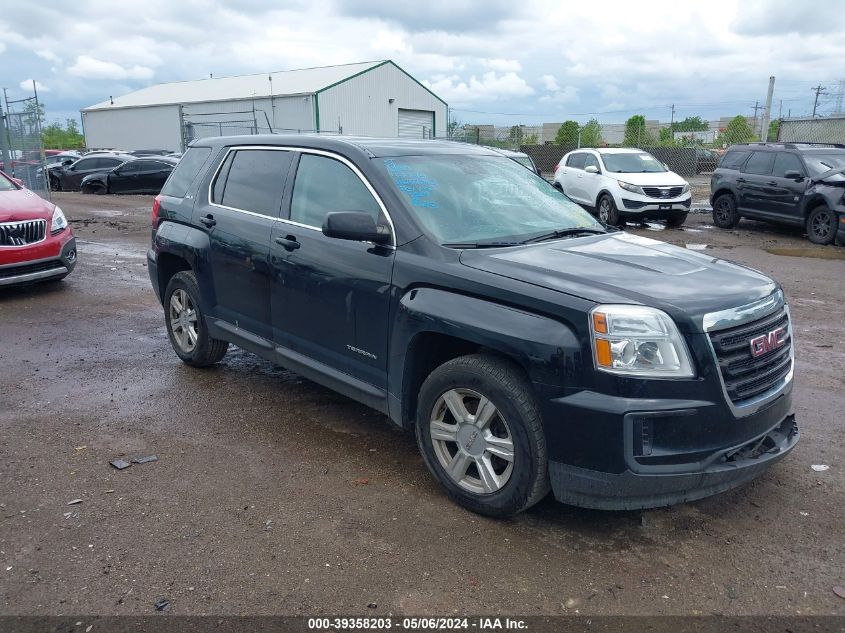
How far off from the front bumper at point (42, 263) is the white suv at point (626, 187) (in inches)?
384

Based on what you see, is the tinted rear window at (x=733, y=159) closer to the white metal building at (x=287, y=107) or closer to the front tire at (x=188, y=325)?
the front tire at (x=188, y=325)

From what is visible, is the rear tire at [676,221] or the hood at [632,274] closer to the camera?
the hood at [632,274]

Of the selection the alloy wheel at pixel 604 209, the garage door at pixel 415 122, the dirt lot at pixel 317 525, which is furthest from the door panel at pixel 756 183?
the garage door at pixel 415 122

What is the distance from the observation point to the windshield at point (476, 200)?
4.10m

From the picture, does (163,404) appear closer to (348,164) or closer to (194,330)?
(194,330)

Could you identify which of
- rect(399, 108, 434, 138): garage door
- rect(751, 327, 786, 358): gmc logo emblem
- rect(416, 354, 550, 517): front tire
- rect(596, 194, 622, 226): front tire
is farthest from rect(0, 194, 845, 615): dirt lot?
rect(399, 108, 434, 138): garage door

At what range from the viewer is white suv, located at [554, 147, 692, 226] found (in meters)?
15.7

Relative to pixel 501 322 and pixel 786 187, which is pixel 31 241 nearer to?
pixel 501 322

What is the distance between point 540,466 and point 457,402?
1.79 ft

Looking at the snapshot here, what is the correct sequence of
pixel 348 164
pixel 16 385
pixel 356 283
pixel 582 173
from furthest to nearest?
pixel 582 173
pixel 16 385
pixel 348 164
pixel 356 283

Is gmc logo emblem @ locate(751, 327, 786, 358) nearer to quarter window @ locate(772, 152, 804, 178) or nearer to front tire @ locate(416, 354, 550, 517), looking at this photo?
front tire @ locate(416, 354, 550, 517)

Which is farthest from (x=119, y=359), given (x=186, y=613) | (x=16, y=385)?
(x=186, y=613)

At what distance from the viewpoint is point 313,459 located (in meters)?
4.38

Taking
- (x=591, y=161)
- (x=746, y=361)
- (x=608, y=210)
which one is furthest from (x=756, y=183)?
(x=746, y=361)
